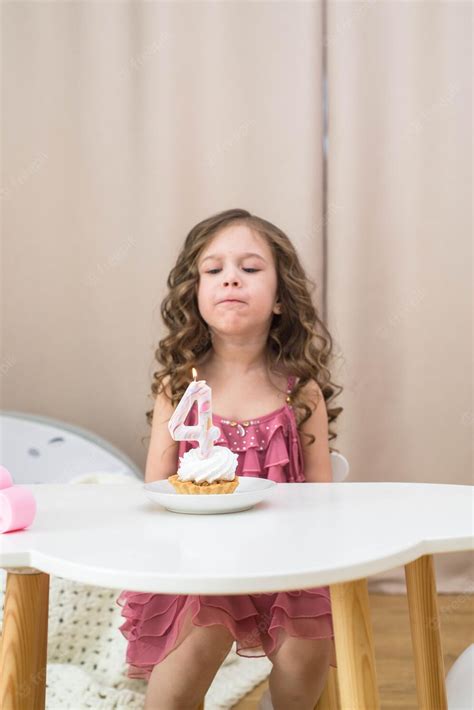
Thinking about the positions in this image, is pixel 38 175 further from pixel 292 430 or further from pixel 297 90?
pixel 292 430

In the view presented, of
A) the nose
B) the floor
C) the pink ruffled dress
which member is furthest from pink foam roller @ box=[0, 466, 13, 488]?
the floor

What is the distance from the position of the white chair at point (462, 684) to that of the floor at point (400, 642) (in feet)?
1.55

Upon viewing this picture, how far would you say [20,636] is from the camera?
3.05 feet

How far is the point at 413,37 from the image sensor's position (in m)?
2.41

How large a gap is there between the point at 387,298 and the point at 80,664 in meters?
1.35

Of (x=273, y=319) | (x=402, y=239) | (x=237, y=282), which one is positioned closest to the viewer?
(x=237, y=282)

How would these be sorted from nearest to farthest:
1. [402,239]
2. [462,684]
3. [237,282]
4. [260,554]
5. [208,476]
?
[260,554] → [208,476] → [462,684] → [237,282] → [402,239]

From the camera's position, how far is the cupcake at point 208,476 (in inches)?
39.6

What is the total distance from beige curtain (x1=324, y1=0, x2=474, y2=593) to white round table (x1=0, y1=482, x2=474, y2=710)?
1.35 m

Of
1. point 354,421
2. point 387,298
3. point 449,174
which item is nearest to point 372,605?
point 354,421

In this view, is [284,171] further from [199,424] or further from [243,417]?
[199,424]

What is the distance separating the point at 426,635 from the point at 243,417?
1.63 ft

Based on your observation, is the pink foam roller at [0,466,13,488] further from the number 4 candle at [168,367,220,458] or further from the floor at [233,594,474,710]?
the floor at [233,594,474,710]

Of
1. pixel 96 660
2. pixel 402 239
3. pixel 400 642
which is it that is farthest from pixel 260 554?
pixel 402 239
